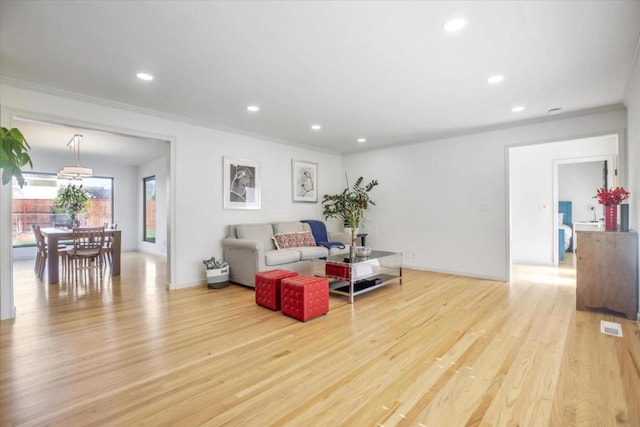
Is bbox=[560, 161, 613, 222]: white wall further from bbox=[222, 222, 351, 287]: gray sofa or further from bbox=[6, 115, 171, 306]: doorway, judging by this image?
bbox=[6, 115, 171, 306]: doorway

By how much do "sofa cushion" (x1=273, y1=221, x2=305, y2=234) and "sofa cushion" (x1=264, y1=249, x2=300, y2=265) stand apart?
2.05 ft

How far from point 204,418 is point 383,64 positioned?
3.05 m

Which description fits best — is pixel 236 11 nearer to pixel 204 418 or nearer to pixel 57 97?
pixel 204 418

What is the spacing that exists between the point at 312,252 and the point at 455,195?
273 centimetres

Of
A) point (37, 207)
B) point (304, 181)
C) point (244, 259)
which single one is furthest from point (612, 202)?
point (37, 207)

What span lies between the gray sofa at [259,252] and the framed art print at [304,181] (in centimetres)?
81

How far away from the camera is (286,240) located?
521 centimetres

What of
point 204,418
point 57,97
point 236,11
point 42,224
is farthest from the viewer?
point 42,224

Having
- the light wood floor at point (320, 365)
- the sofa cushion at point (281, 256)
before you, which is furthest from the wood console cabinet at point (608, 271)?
the sofa cushion at point (281, 256)

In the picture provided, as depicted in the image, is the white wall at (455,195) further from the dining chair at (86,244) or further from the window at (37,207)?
the window at (37,207)

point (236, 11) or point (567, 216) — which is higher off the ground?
point (236, 11)

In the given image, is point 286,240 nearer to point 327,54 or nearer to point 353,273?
point 353,273

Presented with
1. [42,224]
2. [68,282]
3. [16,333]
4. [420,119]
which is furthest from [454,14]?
[42,224]

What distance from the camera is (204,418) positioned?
162cm
